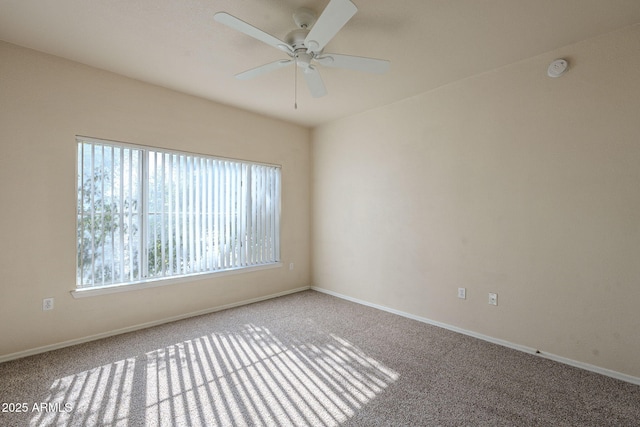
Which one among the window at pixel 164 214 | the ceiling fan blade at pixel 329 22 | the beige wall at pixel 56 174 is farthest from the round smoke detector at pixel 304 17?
the window at pixel 164 214

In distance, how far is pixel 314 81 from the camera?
7.93 feet

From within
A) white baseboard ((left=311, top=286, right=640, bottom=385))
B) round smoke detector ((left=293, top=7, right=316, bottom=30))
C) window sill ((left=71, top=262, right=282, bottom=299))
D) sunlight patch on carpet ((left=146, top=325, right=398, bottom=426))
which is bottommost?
sunlight patch on carpet ((left=146, top=325, right=398, bottom=426))

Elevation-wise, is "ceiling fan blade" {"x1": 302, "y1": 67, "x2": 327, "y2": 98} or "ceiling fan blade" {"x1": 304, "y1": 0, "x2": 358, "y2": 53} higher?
"ceiling fan blade" {"x1": 304, "y1": 0, "x2": 358, "y2": 53}

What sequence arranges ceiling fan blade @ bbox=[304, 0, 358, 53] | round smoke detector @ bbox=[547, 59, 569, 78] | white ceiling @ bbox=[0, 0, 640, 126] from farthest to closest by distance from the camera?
1. round smoke detector @ bbox=[547, 59, 569, 78]
2. white ceiling @ bbox=[0, 0, 640, 126]
3. ceiling fan blade @ bbox=[304, 0, 358, 53]

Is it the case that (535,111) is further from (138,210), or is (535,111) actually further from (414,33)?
(138,210)

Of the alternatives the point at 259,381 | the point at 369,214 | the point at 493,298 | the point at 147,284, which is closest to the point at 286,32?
the point at 369,214

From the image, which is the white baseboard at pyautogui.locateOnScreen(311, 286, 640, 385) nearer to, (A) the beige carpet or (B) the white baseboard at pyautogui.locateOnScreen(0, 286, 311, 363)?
(A) the beige carpet

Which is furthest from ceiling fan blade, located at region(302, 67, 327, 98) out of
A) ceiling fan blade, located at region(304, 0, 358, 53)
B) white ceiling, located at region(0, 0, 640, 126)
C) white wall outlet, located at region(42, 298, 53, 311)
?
white wall outlet, located at region(42, 298, 53, 311)

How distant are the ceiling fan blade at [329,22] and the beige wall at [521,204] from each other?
1.95m

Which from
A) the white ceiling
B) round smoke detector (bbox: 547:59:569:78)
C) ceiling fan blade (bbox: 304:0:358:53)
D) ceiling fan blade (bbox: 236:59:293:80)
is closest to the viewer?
ceiling fan blade (bbox: 304:0:358:53)

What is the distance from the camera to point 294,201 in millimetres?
4730

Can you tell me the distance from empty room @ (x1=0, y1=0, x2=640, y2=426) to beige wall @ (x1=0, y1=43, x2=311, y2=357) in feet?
0.06

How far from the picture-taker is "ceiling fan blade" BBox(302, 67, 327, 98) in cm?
229

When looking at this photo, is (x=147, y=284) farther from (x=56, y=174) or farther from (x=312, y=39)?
(x=312, y=39)
